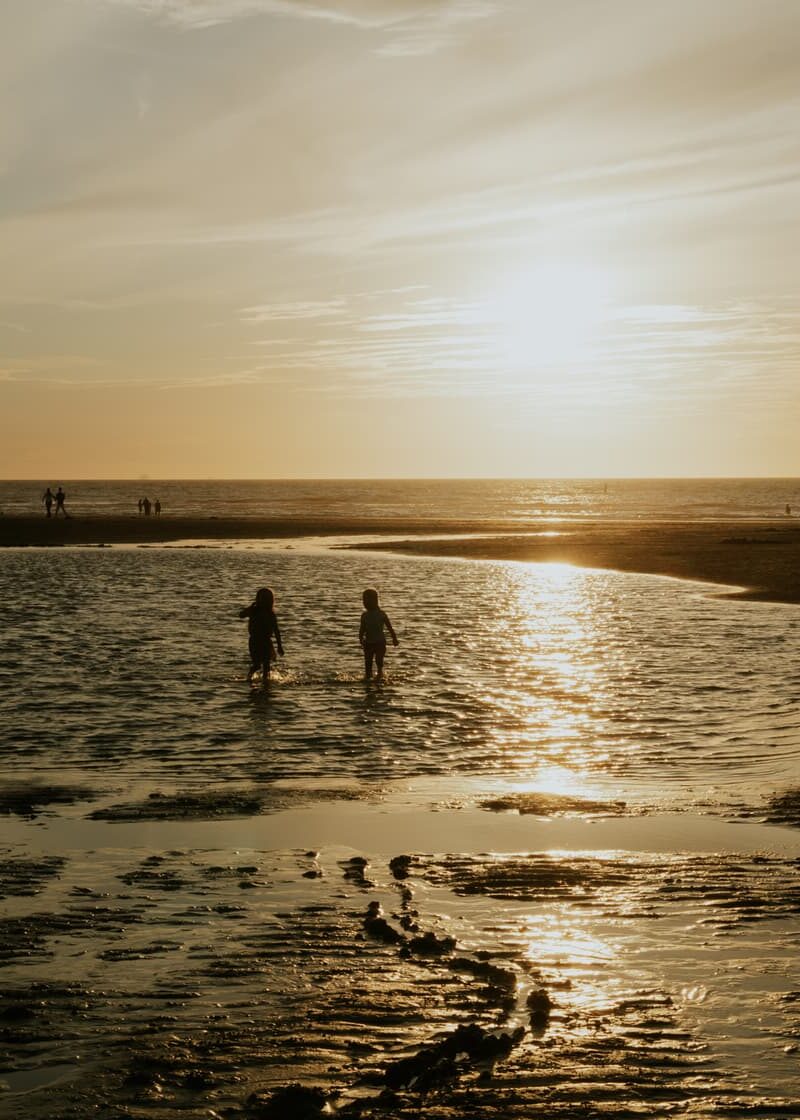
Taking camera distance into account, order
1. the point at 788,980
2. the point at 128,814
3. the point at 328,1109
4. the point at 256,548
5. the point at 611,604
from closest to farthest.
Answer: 1. the point at 328,1109
2. the point at 788,980
3. the point at 128,814
4. the point at 611,604
5. the point at 256,548

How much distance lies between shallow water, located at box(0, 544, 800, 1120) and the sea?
0.03 m

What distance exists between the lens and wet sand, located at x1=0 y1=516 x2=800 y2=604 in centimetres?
4588

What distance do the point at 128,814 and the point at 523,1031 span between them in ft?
20.7

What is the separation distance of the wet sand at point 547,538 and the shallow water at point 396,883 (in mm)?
19766

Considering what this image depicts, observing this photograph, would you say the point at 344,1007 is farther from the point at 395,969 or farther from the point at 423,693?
the point at 423,693

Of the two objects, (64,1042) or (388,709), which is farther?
(388,709)

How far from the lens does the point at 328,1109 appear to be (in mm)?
6238

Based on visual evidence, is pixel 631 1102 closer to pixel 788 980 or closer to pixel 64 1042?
pixel 788 980

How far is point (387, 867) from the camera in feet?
34.6

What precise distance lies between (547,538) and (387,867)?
60041 millimetres

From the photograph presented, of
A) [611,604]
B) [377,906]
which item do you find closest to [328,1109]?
[377,906]

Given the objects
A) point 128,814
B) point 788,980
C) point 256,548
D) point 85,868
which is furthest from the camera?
point 256,548

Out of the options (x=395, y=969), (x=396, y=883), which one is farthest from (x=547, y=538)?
(x=395, y=969)

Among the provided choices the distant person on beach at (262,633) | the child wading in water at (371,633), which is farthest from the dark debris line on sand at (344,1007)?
the child wading in water at (371,633)
